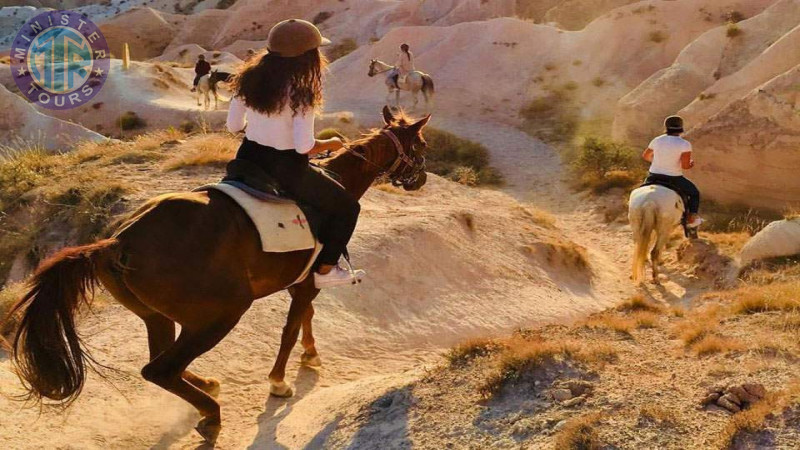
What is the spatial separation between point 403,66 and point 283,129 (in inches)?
869

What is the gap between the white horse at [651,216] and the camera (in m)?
12.2

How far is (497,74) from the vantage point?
29906mm

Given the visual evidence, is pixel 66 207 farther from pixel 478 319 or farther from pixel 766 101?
pixel 766 101

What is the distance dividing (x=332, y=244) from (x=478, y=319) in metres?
4.23

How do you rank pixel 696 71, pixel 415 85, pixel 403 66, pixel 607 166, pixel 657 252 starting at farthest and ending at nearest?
pixel 403 66
pixel 415 85
pixel 696 71
pixel 607 166
pixel 657 252

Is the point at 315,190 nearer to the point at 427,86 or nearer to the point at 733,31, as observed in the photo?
the point at 733,31

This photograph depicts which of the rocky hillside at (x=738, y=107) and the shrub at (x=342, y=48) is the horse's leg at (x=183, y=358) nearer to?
the rocky hillside at (x=738, y=107)

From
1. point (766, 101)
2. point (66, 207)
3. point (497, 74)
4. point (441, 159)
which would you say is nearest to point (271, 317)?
point (66, 207)

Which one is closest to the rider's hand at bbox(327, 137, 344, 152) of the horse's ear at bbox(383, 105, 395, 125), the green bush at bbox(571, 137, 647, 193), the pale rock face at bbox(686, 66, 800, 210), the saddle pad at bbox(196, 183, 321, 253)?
the horse's ear at bbox(383, 105, 395, 125)

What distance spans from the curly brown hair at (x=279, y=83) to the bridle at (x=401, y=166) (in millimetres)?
1298

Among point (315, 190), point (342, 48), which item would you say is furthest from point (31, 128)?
point (342, 48)

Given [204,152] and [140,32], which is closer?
[204,152]

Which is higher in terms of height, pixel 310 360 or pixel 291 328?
pixel 291 328

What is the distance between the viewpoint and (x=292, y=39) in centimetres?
590
